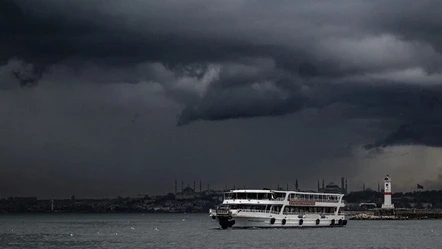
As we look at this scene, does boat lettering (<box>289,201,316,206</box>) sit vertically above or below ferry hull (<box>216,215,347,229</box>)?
above

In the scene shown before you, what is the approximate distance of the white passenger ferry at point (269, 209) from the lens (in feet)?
433

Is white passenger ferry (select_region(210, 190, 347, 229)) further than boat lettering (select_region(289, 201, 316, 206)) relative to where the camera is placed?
No

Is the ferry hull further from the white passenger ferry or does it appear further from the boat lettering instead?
the boat lettering

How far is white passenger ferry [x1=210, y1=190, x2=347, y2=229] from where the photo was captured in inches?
5197

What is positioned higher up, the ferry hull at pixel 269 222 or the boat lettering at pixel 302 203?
the boat lettering at pixel 302 203

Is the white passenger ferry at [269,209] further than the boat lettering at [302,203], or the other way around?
the boat lettering at [302,203]

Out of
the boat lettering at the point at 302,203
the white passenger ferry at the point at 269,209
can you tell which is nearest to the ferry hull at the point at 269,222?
the white passenger ferry at the point at 269,209

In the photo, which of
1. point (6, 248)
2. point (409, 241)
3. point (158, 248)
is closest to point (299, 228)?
point (409, 241)

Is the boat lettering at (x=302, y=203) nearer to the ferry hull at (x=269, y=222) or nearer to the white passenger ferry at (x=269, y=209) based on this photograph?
the white passenger ferry at (x=269, y=209)

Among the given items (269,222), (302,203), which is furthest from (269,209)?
(302,203)

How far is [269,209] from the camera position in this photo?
136875 mm

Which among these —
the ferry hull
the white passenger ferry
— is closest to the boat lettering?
the white passenger ferry

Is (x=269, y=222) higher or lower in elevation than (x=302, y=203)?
lower

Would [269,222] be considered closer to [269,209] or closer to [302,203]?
[269,209]
